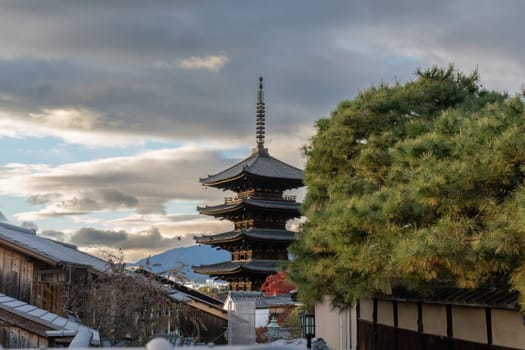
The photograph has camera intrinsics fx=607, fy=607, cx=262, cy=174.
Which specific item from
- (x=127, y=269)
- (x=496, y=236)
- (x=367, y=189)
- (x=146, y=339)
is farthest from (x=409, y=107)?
(x=127, y=269)

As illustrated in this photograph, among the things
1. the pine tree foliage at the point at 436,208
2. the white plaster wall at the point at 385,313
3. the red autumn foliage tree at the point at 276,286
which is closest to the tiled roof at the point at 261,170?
the red autumn foliage tree at the point at 276,286

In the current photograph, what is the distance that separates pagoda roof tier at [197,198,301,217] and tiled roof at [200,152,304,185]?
1.90 metres

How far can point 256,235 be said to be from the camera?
4303cm

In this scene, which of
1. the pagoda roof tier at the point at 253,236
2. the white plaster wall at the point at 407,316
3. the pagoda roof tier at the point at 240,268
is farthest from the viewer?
the pagoda roof tier at the point at 253,236

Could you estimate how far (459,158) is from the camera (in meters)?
9.27

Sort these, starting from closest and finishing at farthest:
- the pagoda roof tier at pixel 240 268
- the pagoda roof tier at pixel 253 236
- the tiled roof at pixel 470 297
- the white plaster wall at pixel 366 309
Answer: the tiled roof at pixel 470 297 → the white plaster wall at pixel 366 309 → the pagoda roof tier at pixel 240 268 → the pagoda roof tier at pixel 253 236

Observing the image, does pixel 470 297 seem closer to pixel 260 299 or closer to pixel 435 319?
pixel 435 319

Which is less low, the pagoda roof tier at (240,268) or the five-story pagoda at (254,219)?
the five-story pagoda at (254,219)

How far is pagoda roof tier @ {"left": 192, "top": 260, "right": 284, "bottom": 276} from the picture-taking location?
42.7 m

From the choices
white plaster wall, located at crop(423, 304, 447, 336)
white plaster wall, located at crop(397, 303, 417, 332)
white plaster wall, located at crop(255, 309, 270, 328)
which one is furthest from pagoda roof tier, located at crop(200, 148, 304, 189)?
white plaster wall, located at crop(423, 304, 447, 336)

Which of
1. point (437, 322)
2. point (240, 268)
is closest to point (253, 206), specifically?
point (240, 268)

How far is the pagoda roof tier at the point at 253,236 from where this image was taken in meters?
42.8

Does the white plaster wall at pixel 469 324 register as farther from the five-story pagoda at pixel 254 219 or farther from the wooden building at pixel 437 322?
the five-story pagoda at pixel 254 219

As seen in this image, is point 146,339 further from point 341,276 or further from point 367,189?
point 367,189
